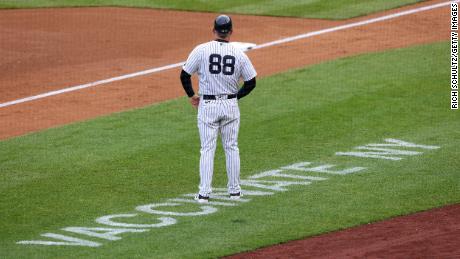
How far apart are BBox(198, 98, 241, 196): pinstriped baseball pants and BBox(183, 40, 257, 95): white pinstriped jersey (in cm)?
15

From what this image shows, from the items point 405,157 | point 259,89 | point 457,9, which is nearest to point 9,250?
point 405,157

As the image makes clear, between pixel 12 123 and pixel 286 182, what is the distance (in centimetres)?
520

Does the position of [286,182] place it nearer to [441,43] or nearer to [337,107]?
[337,107]

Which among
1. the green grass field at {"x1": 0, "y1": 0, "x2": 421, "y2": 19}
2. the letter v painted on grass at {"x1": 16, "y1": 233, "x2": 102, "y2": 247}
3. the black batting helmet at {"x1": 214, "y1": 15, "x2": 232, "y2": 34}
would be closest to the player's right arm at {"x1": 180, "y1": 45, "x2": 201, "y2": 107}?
the black batting helmet at {"x1": 214, "y1": 15, "x2": 232, "y2": 34}

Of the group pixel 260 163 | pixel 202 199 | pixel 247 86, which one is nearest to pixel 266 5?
pixel 260 163

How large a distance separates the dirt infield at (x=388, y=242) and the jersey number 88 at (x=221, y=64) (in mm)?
2173

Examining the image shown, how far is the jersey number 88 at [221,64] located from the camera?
1151 cm

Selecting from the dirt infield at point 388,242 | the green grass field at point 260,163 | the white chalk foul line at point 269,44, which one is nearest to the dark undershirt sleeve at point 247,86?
the green grass field at point 260,163

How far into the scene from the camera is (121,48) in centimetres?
2056

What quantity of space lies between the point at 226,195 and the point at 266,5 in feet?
41.4

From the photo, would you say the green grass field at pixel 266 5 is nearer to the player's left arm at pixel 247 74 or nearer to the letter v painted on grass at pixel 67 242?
the player's left arm at pixel 247 74

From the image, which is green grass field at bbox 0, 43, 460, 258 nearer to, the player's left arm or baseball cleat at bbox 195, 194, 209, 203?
baseball cleat at bbox 195, 194, 209, 203

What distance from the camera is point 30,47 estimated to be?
2072 cm

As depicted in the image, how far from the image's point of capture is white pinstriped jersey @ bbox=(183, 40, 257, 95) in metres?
11.5
